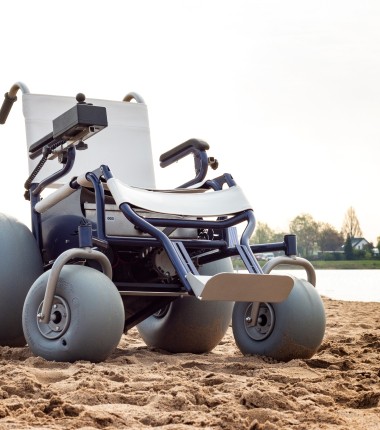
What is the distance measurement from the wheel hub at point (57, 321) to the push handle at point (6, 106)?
1746 millimetres

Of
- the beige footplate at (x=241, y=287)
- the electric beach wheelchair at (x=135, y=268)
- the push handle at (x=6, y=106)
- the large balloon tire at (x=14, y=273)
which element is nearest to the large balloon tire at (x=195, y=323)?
the electric beach wheelchair at (x=135, y=268)

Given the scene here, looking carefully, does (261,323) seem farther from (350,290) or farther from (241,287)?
(350,290)

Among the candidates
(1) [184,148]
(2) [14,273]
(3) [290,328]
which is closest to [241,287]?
(3) [290,328]

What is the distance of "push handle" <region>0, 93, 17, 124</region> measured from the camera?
494cm

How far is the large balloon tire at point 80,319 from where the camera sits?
3.42 meters

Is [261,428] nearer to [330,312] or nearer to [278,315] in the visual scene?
[278,315]

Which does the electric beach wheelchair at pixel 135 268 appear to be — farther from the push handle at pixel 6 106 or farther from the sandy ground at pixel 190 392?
the push handle at pixel 6 106

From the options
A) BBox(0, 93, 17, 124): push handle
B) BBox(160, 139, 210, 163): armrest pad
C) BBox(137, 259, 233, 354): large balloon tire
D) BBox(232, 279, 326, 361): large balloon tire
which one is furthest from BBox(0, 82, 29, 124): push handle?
BBox(232, 279, 326, 361): large balloon tire

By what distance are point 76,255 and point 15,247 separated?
696 millimetres

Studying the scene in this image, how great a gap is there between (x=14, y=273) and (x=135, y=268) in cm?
60

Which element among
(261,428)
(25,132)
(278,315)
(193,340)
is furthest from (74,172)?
(261,428)

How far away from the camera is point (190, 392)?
8.90 feet

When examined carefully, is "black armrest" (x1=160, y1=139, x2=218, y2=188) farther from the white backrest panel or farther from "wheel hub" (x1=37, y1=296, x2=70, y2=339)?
"wheel hub" (x1=37, y1=296, x2=70, y2=339)

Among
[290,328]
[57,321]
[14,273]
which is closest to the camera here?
[57,321]
